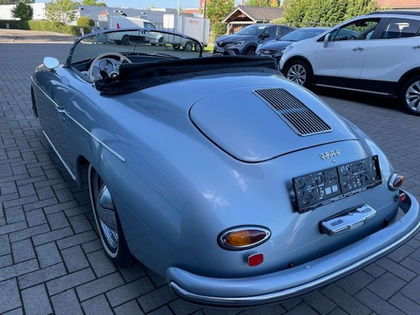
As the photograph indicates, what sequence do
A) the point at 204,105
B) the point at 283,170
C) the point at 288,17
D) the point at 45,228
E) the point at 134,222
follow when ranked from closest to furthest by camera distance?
the point at 283,170 < the point at 134,222 < the point at 204,105 < the point at 45,228 < the point at 288,17

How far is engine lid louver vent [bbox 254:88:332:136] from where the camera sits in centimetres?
205

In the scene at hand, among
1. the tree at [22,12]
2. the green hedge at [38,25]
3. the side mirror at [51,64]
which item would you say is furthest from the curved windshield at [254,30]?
the tree at [22,12]

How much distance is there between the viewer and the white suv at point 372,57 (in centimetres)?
662

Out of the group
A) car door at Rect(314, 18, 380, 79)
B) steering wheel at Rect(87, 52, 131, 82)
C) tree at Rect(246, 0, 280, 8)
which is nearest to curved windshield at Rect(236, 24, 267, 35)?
car door at Rect(314, 18, 380, 79)

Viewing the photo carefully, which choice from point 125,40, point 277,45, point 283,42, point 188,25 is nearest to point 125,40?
point 125,40

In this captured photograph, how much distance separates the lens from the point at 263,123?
199 centimetres

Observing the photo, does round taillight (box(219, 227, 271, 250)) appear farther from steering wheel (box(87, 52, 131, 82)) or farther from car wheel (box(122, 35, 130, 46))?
car wheel (box(122, 35, 130, 46))

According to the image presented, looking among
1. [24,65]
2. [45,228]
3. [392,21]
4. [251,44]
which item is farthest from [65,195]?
[251,44]

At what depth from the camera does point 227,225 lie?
154 centimetres

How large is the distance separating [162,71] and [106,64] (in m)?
1.08

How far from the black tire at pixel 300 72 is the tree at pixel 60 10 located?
46800mm

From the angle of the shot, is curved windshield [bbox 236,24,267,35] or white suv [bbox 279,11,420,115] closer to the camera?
white suv [bbox 279,11,420,115]

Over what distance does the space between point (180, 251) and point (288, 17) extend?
27.5 metres

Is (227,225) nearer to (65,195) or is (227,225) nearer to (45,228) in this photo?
(45,228)
